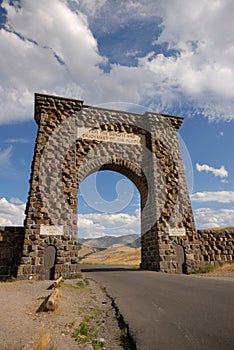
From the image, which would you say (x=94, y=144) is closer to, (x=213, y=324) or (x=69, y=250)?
(x=69, y=250)

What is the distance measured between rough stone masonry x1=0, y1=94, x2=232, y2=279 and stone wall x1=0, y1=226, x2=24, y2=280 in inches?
5.7

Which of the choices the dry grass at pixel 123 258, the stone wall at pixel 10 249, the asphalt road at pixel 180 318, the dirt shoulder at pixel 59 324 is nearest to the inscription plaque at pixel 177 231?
the stone wall at pixel 10 249

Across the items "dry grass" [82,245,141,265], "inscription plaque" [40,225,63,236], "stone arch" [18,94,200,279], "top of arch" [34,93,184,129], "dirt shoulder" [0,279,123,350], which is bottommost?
"dirt shoulder" [0,279,123,350]

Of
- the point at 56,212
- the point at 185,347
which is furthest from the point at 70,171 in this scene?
the point at 185,347

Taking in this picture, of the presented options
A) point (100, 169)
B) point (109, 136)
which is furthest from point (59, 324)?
point (109, 136)

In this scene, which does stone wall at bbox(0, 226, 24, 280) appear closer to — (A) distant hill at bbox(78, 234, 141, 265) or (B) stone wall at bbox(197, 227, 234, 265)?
(A) distant hill at bbox(78, 234, 141, 265)

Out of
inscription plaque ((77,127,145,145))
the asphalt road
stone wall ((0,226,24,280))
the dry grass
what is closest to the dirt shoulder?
the asphalt road

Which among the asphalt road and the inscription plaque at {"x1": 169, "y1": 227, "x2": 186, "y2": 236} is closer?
the asphalt road

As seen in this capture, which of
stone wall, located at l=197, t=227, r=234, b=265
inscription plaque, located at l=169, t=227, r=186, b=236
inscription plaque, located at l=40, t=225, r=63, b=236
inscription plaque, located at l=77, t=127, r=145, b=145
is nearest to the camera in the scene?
inscription plaque, located at l=40, t=225, r=63, b=236

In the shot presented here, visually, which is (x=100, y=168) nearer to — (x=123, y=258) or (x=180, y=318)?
(x=180, y=318)

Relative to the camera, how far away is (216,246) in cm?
1509

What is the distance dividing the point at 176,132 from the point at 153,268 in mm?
8203

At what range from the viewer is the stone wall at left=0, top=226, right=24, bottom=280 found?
39.2ft

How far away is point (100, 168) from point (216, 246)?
768 centimetres
